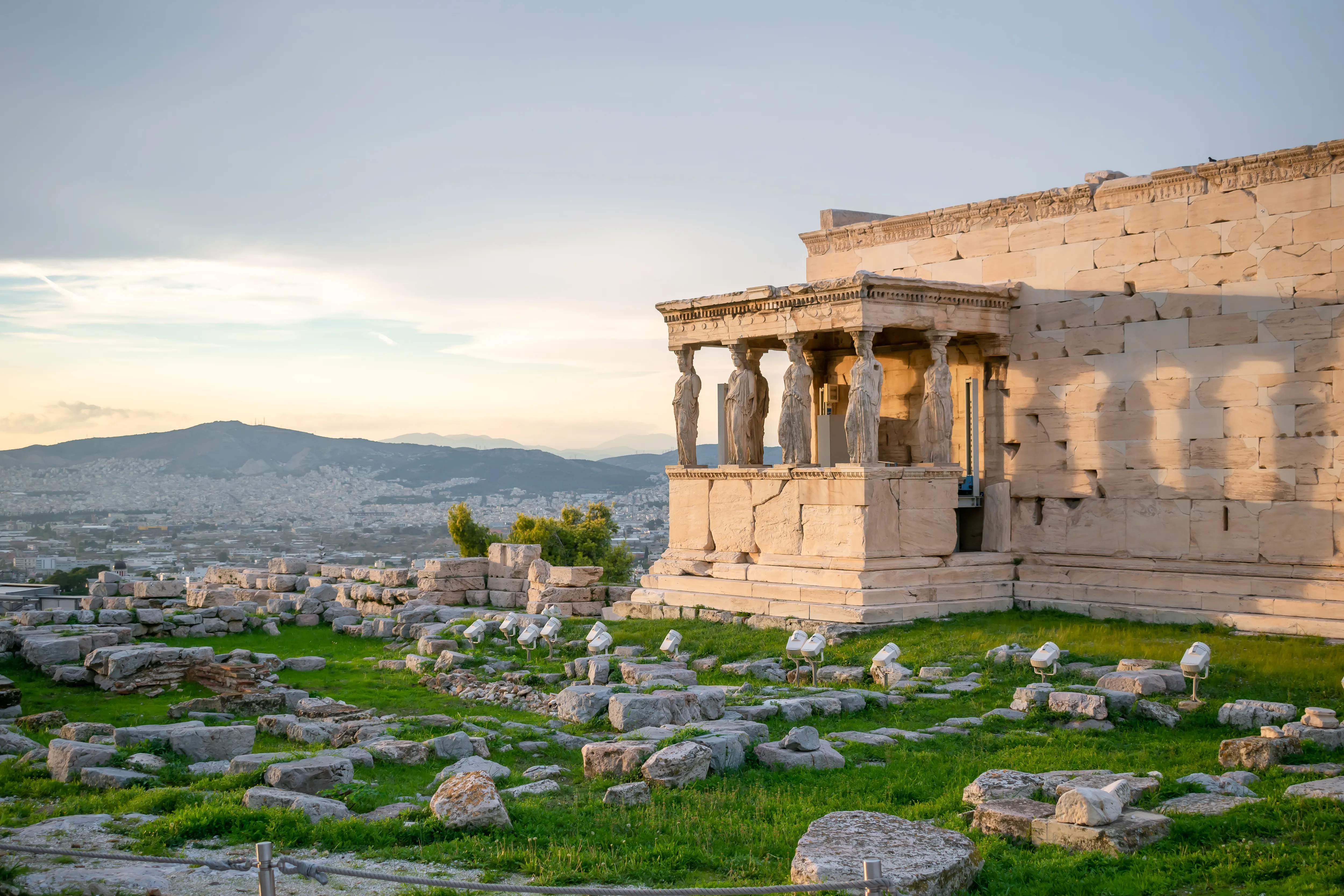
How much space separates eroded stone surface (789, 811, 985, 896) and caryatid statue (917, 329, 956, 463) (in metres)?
11.5

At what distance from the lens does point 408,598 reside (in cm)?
2420

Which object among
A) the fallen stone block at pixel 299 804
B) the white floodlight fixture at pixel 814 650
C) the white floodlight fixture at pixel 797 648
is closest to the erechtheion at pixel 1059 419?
the white floodlight fixture at pixel 797 648

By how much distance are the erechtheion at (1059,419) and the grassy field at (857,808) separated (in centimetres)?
326

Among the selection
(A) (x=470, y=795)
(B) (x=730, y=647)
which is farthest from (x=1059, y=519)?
(A) (x=470, y=795)

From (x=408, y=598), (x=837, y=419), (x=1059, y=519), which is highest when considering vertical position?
(x=837, y=419)

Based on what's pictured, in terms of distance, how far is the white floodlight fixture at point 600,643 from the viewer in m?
16.2

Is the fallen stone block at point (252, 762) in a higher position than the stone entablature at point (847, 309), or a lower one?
lower

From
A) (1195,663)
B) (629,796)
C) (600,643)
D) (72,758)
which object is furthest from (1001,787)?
(600,643)

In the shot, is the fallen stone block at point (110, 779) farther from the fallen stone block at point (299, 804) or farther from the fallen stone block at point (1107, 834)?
the fallen stone block at point (1107, 834)

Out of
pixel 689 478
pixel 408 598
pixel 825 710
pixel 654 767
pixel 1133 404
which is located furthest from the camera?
pixel 408 598

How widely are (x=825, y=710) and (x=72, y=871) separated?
6.87 metres

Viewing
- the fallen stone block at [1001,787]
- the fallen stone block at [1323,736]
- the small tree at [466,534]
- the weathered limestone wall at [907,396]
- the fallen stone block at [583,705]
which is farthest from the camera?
the small tree at [466,534]

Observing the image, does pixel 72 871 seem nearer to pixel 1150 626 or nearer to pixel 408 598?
pixel 1150 626

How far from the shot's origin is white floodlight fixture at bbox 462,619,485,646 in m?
18.6
